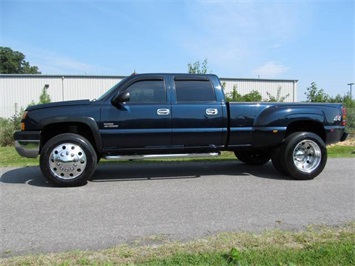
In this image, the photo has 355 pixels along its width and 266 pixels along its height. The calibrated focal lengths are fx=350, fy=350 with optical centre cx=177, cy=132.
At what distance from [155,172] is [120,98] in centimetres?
203

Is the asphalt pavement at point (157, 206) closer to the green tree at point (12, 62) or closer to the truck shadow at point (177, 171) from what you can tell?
the truck shadow at point (177, 171)

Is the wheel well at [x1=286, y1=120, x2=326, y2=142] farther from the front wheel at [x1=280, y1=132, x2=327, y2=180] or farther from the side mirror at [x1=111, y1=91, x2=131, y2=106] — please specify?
the side mirror at [x1=111, y1=91, x2=131, y2=106]

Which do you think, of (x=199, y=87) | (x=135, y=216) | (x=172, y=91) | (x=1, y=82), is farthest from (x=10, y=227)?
(x=1, y=82)

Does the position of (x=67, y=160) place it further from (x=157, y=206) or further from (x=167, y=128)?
(x=157, y=206)

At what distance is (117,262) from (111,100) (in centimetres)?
364

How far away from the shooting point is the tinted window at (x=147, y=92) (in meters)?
6.46

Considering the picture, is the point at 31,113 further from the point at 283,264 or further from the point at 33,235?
the point at 283,264

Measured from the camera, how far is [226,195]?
5.58 m

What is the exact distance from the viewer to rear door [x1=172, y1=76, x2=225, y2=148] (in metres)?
6.48

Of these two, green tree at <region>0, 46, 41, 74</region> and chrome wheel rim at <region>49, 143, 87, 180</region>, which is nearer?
chrome wheel rim at <region>49, 143, 87, 180</region>

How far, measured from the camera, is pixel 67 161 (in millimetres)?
5984

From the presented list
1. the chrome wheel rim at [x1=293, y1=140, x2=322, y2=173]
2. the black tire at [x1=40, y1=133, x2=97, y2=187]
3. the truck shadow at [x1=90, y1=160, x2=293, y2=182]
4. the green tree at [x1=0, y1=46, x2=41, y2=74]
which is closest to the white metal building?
the truck shadow at [x1=90, y1=160, x2=293, y2=182]

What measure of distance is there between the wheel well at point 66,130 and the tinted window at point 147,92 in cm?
98

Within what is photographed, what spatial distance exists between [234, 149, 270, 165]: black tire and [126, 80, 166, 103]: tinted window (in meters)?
2.62
